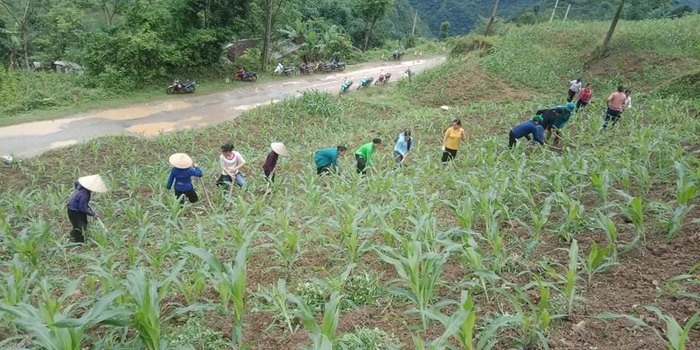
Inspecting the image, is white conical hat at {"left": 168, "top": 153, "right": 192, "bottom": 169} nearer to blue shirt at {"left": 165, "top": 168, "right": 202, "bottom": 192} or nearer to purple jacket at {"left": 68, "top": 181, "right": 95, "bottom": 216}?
blue shirt at {"left": 165, "top": 168, "right": 202, "bottom": 192}

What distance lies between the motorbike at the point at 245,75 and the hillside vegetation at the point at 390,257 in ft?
36.2

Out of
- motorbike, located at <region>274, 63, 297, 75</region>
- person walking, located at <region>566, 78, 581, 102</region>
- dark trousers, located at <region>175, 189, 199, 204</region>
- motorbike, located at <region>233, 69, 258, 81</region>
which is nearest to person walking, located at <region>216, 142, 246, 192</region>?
dark trousers, located at <region>175, 189, 199, 204</region>

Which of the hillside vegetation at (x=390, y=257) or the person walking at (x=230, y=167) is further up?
the hillside vegetation at (x=390, y=257)

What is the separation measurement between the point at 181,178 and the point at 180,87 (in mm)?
11755

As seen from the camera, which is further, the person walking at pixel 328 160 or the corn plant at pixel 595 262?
the person walking at pixel 328 160

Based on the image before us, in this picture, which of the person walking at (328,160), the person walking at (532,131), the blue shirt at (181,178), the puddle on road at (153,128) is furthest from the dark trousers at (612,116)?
the puddle on road at (153,128)

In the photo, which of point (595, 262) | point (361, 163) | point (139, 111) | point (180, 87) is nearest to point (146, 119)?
point (139, 111)

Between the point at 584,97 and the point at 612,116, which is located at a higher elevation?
the point at 612,116

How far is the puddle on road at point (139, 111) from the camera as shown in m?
14.1

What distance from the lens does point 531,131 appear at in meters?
7.57

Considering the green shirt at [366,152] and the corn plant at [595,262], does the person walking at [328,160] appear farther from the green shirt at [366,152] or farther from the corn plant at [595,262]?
the corn plant at [595,262]

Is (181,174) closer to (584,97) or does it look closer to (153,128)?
(153,128)

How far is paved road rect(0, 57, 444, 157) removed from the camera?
11.6 metres

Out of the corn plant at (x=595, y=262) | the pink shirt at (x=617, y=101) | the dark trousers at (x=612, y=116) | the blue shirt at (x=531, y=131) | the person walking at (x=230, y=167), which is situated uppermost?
the corn plant at (x=595, y=262)
